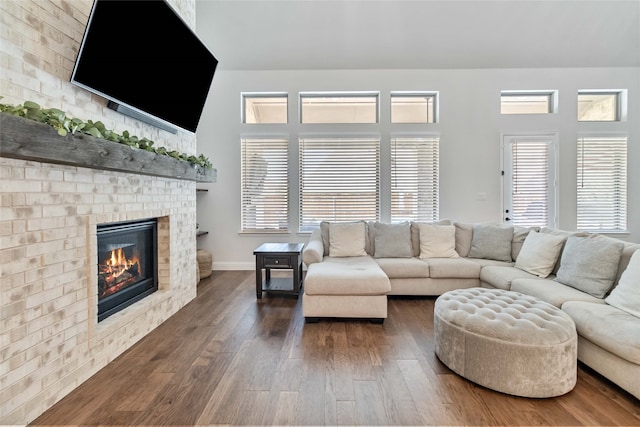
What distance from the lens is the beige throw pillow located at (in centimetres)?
370

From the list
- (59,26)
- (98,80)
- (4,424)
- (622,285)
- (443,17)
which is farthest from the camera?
(443,17)

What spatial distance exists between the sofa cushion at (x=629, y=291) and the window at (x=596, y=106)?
12.8 feet

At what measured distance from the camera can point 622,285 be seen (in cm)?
210

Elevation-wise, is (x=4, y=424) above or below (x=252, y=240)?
below

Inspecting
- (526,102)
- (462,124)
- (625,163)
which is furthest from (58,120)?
(625,163)

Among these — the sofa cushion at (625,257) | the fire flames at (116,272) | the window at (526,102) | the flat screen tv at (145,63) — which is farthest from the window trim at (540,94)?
the fire flames at (116,272)

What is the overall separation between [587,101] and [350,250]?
493 cm

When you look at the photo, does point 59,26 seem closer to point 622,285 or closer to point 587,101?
point 622,285

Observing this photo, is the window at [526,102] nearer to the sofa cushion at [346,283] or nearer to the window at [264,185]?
the window at [264,185]

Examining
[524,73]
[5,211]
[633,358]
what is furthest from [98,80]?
[524,73]

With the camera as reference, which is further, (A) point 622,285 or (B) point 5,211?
(A) point 622,285

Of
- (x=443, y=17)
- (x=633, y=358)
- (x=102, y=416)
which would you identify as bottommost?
(x=102, y=416)

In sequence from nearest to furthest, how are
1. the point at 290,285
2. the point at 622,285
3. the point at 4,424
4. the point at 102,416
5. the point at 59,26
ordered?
the point at 4,424
the point at 102,416
the point at 59,26
the point at 622,285
the point at 290,285

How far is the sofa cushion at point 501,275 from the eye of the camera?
2.88 metres
